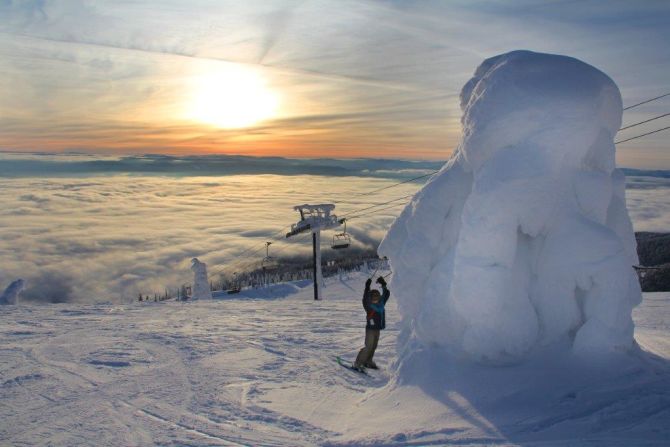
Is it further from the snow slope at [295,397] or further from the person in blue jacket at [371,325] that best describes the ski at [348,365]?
the snow slope at [295,397]

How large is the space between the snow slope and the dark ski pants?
1.13 feet

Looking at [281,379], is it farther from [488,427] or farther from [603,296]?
[603,296]

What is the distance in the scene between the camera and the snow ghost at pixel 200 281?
1431 inches

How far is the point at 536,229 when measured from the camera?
8375mm

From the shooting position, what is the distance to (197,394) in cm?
927

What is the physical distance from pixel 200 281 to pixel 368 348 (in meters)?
27.7

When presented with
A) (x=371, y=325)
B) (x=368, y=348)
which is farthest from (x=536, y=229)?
(x=368, y=348)

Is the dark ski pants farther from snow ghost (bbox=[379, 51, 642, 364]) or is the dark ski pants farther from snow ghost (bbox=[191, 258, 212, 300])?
snow ghost (bbox=[191, 258, 212, 300])

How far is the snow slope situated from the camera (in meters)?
6.84

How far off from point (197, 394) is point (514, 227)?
18.9 ft

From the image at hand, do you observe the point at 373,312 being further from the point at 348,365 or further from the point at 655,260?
the point at 655,260

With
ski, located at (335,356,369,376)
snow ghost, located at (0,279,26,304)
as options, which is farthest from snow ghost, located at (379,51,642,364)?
snow ghost, located at (0,279,26,304)

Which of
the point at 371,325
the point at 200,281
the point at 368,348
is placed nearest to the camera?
the point at 368,348

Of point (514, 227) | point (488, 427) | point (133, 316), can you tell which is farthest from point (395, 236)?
point (133, 316)
